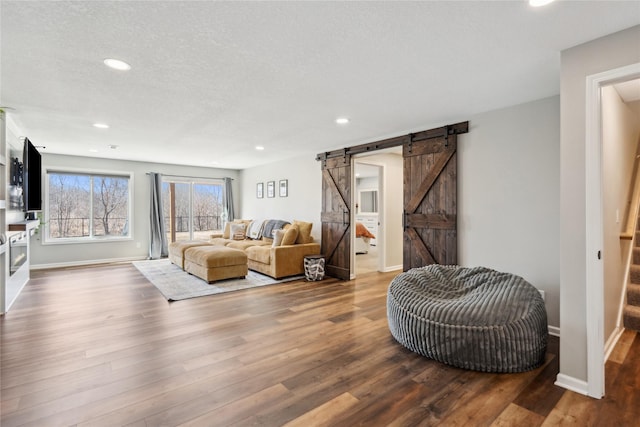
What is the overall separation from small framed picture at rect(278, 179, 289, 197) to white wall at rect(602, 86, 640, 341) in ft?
17.5

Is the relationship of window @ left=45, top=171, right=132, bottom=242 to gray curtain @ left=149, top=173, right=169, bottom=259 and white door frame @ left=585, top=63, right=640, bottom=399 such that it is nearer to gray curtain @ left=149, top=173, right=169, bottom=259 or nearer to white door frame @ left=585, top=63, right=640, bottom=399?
gray curtain @ left=149, top=173, right=169, bottom=259

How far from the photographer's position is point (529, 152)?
127 inches

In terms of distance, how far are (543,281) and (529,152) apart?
52.8 inches

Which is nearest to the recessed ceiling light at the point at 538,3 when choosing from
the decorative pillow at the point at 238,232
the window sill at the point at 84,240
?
the decorative pillow at the point at 238,232

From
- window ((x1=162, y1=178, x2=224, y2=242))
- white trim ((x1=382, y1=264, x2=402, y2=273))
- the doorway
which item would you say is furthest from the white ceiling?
window ((x1=162, y1=178, x2=224, y2=242))

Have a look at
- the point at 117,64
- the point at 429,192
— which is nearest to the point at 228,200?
the point at 429,192

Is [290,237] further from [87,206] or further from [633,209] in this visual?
[87,206]

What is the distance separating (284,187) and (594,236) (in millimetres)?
5633

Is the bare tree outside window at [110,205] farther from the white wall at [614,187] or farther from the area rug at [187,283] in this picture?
the white wall at [614,187]

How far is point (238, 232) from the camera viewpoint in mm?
7301

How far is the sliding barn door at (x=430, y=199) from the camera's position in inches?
154

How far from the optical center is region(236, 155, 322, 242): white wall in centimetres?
612

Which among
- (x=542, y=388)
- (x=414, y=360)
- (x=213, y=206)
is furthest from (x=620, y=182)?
(x=213, y=206)

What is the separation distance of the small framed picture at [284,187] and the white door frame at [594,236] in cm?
546
